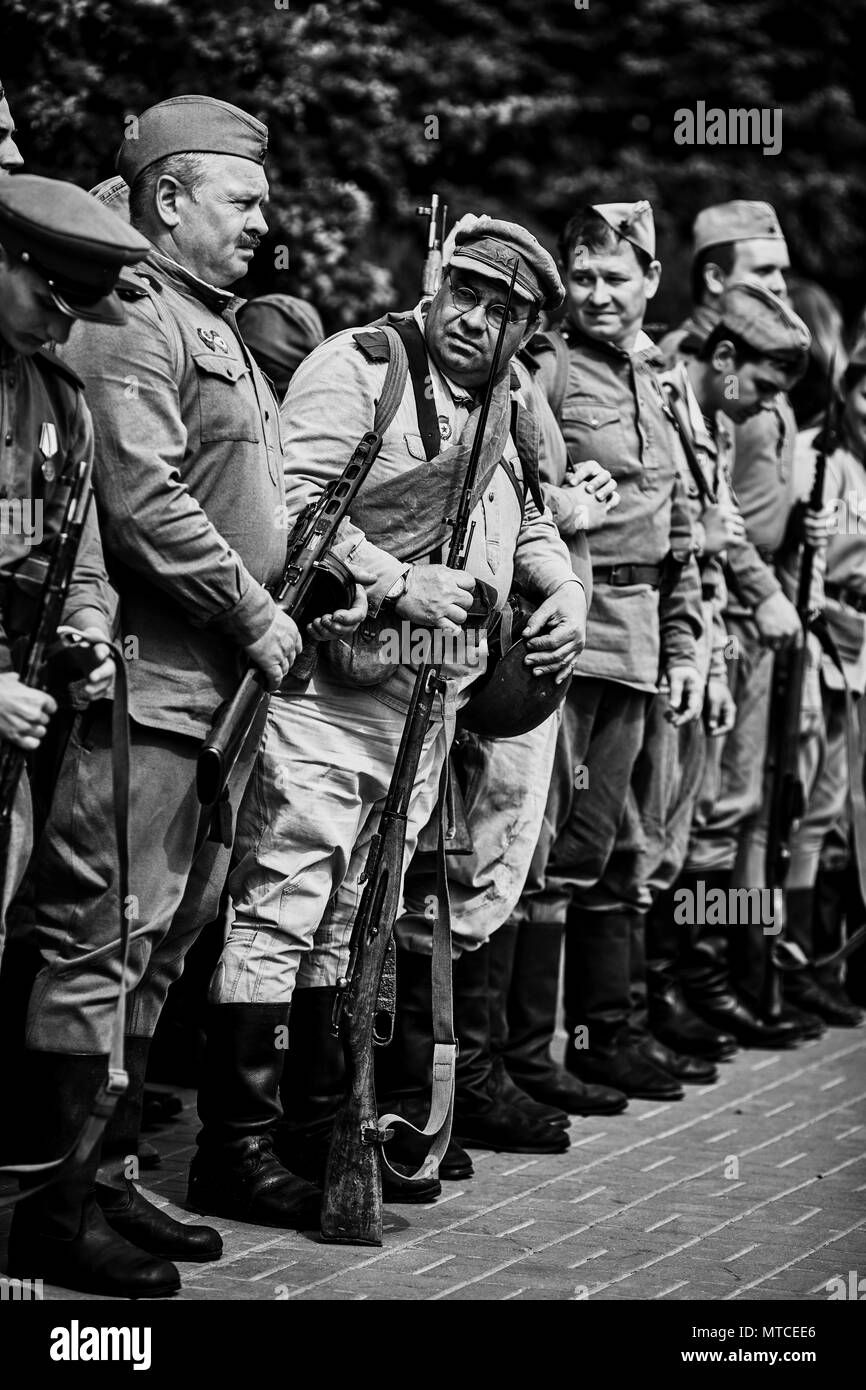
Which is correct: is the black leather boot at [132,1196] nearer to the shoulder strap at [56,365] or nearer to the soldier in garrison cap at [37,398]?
the soldier in garrison cap at [37,398]

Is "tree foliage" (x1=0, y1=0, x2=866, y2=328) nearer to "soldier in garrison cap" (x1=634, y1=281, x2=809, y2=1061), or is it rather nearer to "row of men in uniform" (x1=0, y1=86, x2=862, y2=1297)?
"soldier in garrison cap" (x1=634, y1=281, x2=809, y2=1061)

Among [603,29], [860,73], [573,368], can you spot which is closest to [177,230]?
[573,368]

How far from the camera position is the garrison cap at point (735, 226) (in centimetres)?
834

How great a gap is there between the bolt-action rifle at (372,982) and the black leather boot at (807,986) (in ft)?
11.4

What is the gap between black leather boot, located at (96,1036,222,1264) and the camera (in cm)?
460

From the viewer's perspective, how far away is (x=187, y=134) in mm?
4695

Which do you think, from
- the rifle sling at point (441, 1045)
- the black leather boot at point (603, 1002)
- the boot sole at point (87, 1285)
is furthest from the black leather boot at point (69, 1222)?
the black leather boot at point (603, 1002)

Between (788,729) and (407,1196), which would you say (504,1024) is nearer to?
(407,1196)

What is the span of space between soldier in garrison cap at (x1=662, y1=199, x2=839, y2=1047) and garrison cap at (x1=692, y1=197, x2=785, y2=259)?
291 mm

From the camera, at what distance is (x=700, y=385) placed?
774 centimetres
